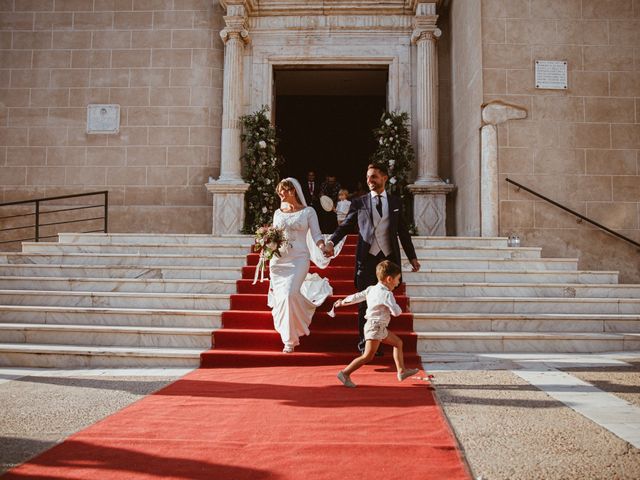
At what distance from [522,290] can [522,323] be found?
0.88m

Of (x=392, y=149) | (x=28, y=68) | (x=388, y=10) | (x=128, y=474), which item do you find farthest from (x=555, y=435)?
(x=28, y=68)

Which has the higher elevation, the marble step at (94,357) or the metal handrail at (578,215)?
the metal handrail at (578,215)

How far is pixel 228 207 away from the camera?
1082 centimetres

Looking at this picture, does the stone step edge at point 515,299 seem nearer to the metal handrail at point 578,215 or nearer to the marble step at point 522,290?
the marble step at point 522,290

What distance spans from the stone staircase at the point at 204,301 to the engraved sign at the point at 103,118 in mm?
4071

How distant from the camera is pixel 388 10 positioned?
37.3 feet

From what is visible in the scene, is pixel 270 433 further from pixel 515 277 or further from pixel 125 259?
pixel 125 259

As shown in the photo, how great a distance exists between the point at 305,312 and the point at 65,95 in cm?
898

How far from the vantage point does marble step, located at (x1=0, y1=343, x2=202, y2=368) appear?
5.24 meters

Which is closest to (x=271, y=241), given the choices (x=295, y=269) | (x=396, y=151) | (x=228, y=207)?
(x=295, y=269)

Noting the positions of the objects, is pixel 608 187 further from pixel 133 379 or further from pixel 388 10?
pixel 133 379

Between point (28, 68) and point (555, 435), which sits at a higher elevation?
point (28, 68)

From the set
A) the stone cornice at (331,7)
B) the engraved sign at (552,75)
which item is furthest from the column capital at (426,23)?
the engraved sign at (552,75)

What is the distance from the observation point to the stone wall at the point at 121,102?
37.6 feet
